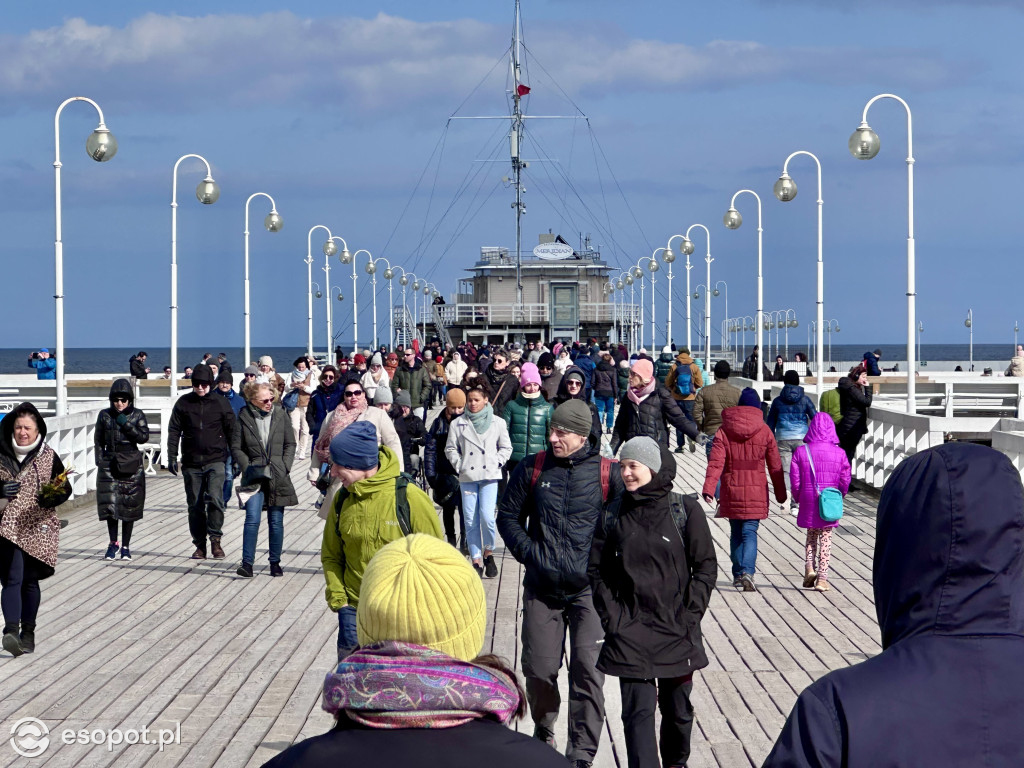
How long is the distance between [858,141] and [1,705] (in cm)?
1510

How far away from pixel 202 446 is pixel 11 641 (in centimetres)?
397

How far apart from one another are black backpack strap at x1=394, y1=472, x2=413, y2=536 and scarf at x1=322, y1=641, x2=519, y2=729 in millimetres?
3737

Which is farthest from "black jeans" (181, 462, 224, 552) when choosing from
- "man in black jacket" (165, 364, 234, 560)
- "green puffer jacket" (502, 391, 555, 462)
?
"green puffer jacket" (502, 391, 555, 462)

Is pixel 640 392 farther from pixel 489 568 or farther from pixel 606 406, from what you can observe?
pixel 606 406

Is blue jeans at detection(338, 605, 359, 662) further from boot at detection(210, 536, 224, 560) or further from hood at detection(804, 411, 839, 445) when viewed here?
boot at detection(210, 536, 224, 560)

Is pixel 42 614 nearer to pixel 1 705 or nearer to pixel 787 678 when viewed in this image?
pixel 1 705

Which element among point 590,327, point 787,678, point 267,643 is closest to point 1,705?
point 267,643

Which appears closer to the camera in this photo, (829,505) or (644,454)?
(644,454)

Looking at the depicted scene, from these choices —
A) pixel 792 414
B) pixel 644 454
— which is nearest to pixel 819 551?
pixel 792 414

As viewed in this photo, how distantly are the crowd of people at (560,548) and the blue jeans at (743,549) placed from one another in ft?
0.06

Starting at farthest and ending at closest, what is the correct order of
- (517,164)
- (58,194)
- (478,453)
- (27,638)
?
(517,164)
(58,194)
(478,453)
(27,638)

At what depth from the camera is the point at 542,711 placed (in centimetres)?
644

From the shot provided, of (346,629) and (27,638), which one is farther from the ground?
(346,629)

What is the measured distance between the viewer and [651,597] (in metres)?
5.62
